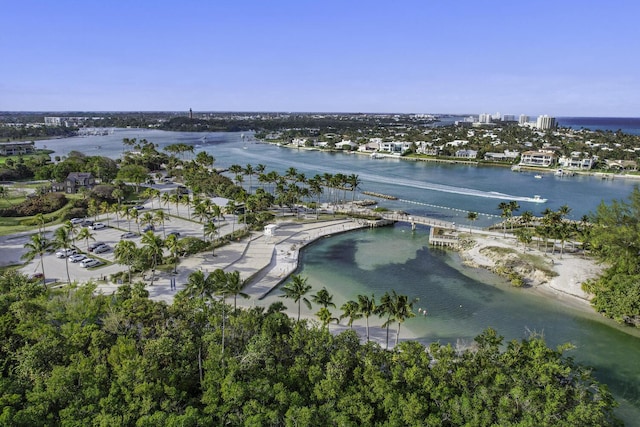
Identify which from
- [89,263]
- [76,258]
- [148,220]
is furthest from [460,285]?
[76,258]

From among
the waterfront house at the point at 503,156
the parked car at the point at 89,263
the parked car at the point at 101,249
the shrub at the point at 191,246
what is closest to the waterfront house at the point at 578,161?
the waterfront house at the point at 503,156

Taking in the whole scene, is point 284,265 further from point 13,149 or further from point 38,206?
point 13,149

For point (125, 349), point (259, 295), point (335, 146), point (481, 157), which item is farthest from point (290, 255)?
point (335, 146)

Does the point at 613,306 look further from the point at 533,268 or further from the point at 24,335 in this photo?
the point at 24,335

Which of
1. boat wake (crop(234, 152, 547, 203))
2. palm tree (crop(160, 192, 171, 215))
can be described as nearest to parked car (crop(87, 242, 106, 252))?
palm tree (crop(160, 192, 171, 215))

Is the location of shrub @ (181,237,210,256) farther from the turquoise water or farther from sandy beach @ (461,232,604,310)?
sandy beach @ (461,232,604,310)
